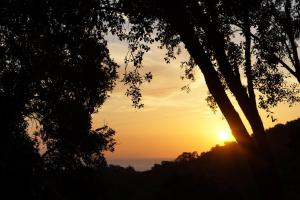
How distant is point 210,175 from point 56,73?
54166 mm

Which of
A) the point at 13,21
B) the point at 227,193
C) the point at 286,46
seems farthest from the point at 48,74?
the point at 227,193

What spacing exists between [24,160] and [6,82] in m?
3.85

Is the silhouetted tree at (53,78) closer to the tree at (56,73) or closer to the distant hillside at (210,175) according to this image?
the tree at (56,73)

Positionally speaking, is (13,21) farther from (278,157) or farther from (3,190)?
(278,157)

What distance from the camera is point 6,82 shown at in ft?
67.7

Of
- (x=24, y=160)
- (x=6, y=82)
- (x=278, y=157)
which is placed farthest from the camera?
(x=278, y=157)

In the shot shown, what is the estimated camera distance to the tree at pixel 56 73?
13.9 m

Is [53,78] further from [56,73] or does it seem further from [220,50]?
[220,50]

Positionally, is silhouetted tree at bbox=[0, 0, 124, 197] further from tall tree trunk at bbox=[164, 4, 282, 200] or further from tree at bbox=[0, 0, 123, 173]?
tall tree trunk at bbox=[164, 4, 282, 200]

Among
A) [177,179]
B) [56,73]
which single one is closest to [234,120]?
[56,73]

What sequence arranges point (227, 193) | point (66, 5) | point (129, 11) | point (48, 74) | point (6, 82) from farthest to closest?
point (227, 193) < point (6, 82) < point (48, 74) < point (129, 11) < point (66, 5)

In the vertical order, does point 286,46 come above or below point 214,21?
above

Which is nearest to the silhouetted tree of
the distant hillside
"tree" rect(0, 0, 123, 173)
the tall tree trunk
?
"tree" rect(0, 0, 123, 173)

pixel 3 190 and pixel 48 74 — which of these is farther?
pixel 3 190
